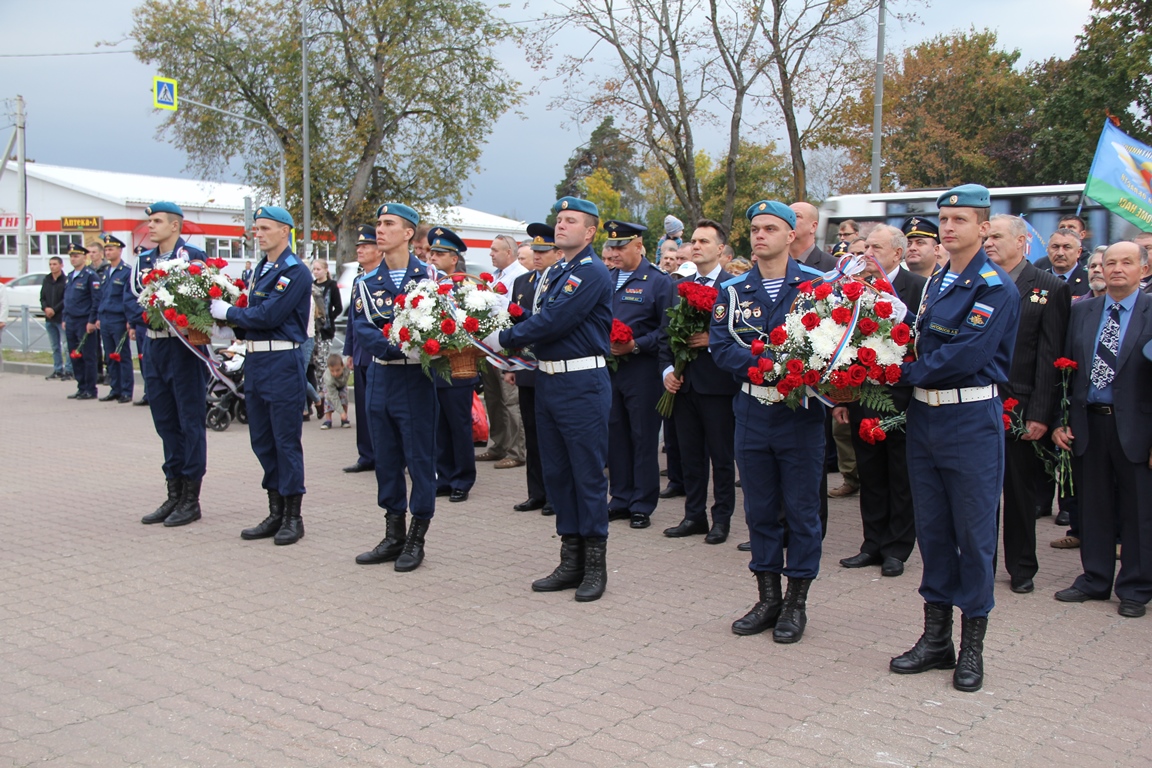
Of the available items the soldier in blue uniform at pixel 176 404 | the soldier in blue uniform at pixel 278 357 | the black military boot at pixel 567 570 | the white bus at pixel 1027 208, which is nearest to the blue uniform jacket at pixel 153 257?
the soldier in blue uniform at pixel 176 404

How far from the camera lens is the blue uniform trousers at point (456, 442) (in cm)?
876

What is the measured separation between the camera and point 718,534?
721 cm

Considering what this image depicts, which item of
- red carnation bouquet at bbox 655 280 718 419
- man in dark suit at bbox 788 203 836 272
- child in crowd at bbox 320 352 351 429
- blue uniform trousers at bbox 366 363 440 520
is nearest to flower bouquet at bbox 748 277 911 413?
red carnation bouquet at bbox 655 280 718 419

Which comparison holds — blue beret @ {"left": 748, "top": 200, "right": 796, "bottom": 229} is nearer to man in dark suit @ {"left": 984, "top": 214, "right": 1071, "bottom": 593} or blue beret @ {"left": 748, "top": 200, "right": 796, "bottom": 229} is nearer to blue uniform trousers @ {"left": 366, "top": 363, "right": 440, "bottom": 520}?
man in dark suit @ {"left": 984, "top": 214, "right": 1071, "bottom": 593}

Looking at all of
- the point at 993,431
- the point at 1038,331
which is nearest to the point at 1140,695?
the point at 993,431

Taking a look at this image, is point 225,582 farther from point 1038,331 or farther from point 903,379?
point 1038,331

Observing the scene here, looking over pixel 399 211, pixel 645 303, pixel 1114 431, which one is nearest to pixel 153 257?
pixel 399 211

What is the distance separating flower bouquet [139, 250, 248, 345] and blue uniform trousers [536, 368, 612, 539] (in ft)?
9.47

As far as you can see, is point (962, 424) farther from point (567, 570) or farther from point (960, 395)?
Answer: point (567, 570)

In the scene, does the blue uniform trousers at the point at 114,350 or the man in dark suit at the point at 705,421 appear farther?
the blue uniform trousers at the point at 114,350

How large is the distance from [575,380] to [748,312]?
3.71ft

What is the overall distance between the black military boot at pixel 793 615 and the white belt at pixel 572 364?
166cm

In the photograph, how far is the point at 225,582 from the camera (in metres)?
6.21

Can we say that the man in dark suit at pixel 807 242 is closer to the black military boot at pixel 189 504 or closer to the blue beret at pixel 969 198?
the blue beret at pixel 969 198
